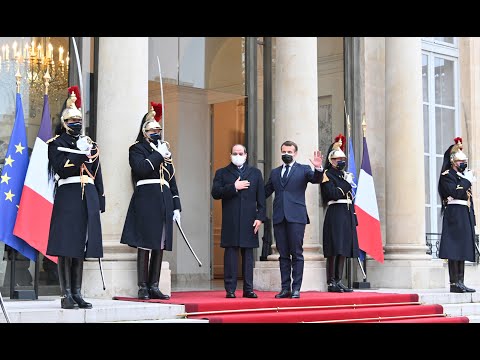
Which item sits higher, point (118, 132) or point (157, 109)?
point (157, 109)

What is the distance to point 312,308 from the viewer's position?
1024cm

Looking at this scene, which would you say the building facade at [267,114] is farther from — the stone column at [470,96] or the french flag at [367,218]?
the french flag at [367,218]

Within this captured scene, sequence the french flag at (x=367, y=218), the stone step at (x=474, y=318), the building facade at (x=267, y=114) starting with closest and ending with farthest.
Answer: the building facade at (x=267, y=114)
the stone step at (x=474, y=318)
the french flag at (x=367, y=218)

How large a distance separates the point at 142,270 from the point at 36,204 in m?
1.31

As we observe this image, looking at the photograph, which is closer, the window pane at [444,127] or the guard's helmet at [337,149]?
the guard's helmet at [337,149]

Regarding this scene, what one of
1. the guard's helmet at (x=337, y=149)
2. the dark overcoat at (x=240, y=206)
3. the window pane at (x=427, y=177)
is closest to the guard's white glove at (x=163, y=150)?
the dark overcoat at (x=240, y=206)

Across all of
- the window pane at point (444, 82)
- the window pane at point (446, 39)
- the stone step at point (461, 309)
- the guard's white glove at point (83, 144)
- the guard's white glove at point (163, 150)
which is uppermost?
the window pane at point (446, 39)

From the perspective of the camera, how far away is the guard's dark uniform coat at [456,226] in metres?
12.6

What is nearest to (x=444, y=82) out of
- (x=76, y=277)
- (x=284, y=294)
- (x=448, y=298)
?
(x=448, y=298)

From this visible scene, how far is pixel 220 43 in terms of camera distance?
1559 cm

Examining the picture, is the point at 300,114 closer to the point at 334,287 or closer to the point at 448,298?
the point at 334,287

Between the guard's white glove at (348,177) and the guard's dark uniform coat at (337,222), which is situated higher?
the guard's white glove at (348,177)

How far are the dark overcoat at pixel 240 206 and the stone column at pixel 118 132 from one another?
881 mm
